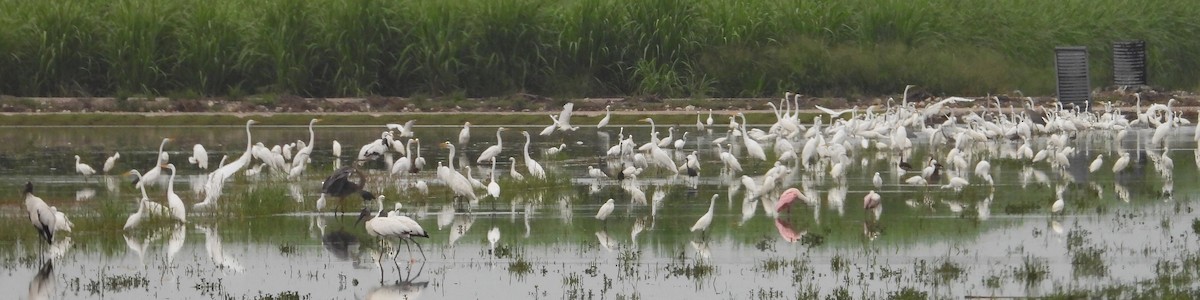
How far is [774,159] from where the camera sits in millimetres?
26344

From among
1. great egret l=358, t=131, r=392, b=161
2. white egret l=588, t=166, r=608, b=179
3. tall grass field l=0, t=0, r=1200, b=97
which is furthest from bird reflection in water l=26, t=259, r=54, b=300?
tall grass field l=0, t=0, r=1200, b=97

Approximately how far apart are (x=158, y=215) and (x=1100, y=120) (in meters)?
18.7

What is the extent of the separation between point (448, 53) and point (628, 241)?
21458mm

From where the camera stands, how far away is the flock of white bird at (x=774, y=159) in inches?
720

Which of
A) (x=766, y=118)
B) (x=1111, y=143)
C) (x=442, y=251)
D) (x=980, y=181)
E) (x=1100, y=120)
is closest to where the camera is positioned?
(x=442, y=251)

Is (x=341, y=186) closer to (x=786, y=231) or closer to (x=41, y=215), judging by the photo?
(x=41, y=215)

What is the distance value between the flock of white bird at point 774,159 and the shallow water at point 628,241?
0.18 metres

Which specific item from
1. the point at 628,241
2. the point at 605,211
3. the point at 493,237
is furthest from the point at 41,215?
the point at 605,211

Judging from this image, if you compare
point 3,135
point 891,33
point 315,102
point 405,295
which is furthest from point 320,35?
point 405,295

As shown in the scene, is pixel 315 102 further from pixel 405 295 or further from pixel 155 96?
pixel 405 295

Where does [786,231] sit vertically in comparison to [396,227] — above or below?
below

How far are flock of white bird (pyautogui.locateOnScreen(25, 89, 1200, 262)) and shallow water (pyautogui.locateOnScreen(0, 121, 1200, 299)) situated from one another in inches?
6.9

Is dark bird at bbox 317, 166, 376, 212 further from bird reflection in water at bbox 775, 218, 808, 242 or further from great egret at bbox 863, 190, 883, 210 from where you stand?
great egret at bbox 863, 190, 883, 210

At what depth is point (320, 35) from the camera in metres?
37.6
